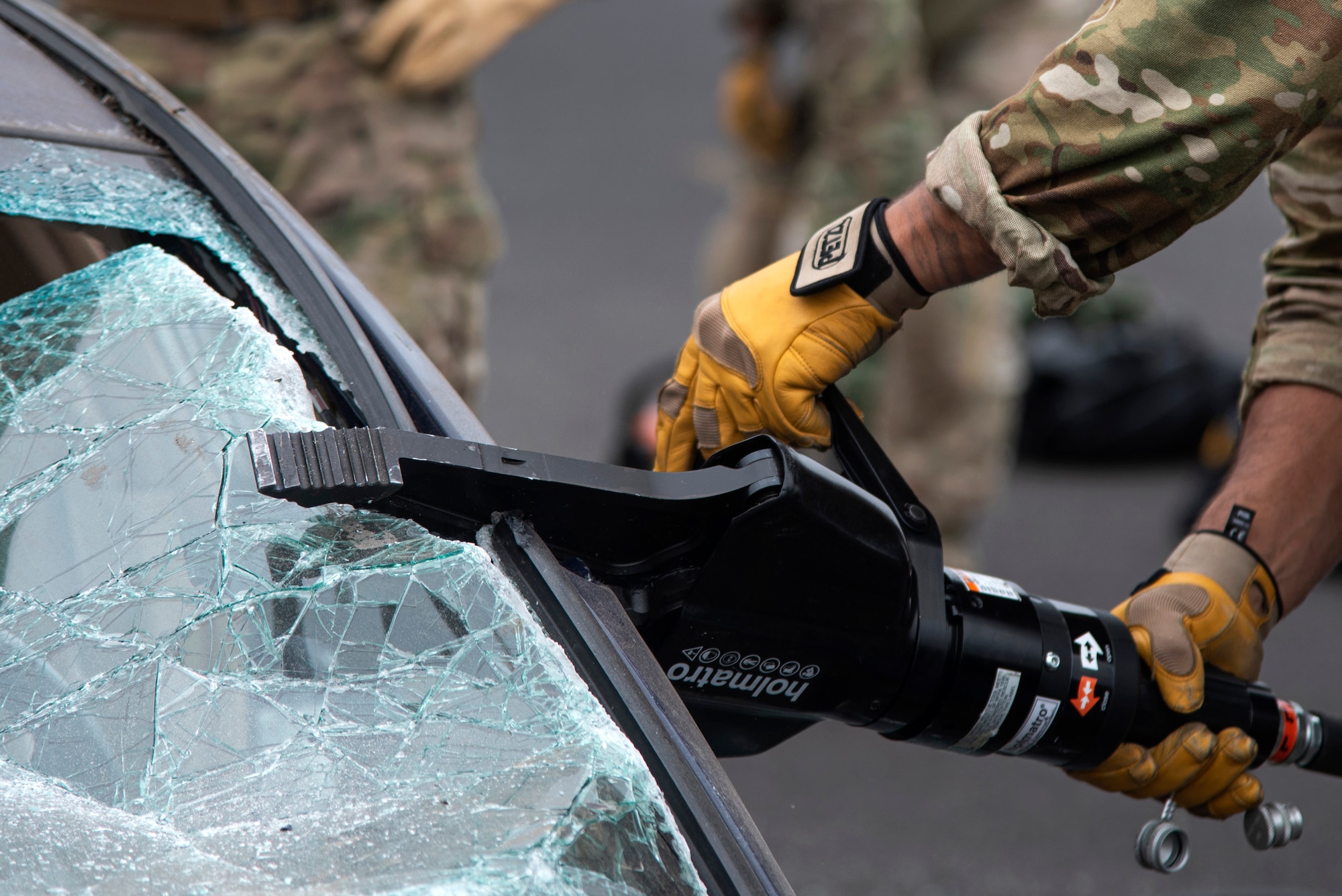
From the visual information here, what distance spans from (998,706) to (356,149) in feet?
6.54

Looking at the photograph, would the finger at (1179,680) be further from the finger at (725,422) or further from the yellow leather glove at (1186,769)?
the finger at (725,422)

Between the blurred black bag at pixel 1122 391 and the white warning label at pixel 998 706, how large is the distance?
10.6 ft

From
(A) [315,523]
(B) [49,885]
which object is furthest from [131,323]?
(B) [49,885]

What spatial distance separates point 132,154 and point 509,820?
2.54ft

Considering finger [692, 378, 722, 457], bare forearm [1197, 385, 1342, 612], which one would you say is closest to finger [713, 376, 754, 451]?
finger [692, 378, 722, 457]

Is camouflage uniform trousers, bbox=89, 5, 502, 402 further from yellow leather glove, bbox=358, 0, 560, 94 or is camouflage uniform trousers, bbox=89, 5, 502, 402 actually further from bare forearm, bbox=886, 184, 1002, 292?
bare forearm, bbox=886, 184, 1002, 292

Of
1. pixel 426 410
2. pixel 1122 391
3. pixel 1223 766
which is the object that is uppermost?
pixel 426 410

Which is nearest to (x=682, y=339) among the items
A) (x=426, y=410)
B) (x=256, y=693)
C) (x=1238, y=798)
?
(x=1238, y=798)

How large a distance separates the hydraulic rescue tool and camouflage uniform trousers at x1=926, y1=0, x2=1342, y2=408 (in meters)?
0.24

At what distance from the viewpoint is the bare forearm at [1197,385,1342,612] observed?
53.5 inches

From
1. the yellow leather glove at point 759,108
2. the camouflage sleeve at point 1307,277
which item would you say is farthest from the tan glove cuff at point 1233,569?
the yellow leather glove at point 759,108

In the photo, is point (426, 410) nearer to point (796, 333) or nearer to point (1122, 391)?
point (796, 333)

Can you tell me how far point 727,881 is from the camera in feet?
2.16

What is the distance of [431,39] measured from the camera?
8.08ft
